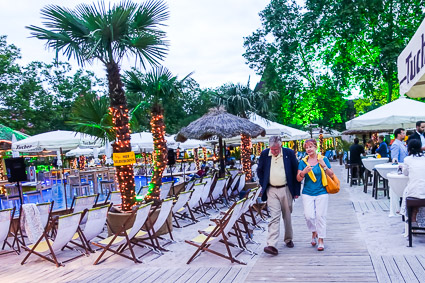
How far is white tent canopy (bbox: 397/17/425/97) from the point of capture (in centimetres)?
212

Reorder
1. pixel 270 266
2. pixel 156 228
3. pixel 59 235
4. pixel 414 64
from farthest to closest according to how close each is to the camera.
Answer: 1. pixel 156 228
2. pixel 59 235
3. pixel 270 266
4. pixel 414 64

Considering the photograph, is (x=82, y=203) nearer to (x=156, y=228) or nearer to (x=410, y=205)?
(x=156, y=228)

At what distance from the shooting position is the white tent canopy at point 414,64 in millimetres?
2119

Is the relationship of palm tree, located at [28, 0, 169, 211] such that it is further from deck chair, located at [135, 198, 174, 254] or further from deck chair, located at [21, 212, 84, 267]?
deck chair, located at [21, 212, 84, 267]

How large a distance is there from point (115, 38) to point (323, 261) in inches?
198

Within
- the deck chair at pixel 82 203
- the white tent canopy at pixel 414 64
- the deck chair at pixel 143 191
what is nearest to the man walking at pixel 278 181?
the white tent canopy at pixel 414 64

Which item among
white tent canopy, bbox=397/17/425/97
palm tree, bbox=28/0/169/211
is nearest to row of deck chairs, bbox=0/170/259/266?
palm tree, bbox=28/0/169/211

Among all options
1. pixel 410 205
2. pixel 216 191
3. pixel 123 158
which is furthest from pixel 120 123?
pixel 410 205

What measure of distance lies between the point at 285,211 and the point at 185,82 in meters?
4.64

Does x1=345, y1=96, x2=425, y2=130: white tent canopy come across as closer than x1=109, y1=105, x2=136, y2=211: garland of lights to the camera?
No

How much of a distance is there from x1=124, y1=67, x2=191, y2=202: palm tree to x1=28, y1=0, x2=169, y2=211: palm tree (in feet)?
4.17

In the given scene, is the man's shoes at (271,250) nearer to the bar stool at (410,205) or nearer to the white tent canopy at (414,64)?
the bar stool at (410,205)

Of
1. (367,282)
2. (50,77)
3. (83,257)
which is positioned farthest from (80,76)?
(367,282)

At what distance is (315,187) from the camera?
19.4ft
